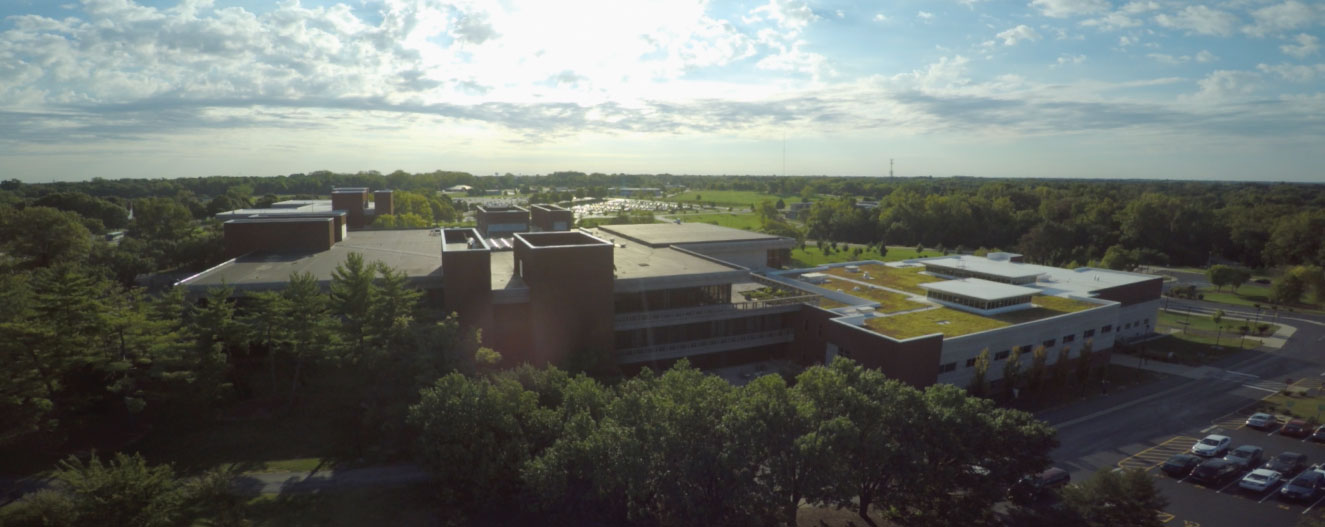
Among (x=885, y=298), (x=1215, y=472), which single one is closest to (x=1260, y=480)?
(x=1215, y=472)

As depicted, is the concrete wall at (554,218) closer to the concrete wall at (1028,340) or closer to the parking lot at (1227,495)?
the concrete wall at (1028,340)

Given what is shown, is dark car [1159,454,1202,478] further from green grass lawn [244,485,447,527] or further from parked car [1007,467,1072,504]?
green grass lawn [244,485,447,527]

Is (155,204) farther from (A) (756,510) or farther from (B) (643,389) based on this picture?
(A) (756,510)

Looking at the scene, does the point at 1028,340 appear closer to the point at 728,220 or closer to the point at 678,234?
the point at 678,234

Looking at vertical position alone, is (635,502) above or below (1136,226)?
A: below

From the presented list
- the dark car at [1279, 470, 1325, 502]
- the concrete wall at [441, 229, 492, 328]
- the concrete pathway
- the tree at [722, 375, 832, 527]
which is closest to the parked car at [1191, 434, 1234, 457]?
the dark car at [1279, 470, 1325, 502]

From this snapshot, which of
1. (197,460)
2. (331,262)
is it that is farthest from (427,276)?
(197,460)
